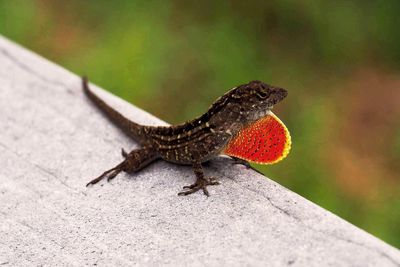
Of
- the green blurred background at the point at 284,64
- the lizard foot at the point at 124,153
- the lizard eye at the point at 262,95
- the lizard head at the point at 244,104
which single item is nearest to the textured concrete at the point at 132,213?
the lizard foot at the point at 124,153

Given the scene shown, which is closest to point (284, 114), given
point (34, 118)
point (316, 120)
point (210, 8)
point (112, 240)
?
point (316, 120)

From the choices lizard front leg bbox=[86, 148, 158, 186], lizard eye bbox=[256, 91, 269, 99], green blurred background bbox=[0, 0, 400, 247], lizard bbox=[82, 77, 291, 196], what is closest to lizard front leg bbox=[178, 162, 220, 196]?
lizard bbox=[82, 77, 291, 196]

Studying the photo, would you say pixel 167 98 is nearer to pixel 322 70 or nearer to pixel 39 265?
pixel 322 70

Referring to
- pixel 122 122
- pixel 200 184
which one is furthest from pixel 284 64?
pixel 200 184

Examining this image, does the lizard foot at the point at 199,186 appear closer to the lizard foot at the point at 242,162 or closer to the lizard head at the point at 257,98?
the lizard foot at the point at 242,162

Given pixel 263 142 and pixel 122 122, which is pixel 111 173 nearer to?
pixel 122 122

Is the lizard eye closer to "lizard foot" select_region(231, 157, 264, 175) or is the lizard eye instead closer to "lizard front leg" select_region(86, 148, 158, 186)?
"lizard foot" select_region(231, 157, 264, 175)
